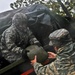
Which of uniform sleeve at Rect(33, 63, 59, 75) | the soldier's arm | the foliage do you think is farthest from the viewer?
the foliage

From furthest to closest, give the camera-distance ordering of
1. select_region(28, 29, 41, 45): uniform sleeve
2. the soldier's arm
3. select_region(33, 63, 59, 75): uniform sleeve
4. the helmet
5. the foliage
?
1. the foliage
2. select_region(28, 29, 41, 45): uniform sleeve
3. the soldier's arm
4. select_region(33, 63, 59, 75): uniform sleeve
5. the helmet

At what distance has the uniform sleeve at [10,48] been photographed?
5.92m

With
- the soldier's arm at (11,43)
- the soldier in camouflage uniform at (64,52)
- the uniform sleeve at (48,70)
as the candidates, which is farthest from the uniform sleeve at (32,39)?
the soldier in camouflage uniform at (64,52)

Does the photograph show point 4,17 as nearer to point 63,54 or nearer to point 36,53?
point 36,53

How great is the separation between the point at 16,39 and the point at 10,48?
283 mm

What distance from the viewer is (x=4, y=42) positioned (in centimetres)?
614

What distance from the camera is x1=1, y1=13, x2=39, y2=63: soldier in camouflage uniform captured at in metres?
5.97

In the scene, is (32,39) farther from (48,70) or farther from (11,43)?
(48,70)

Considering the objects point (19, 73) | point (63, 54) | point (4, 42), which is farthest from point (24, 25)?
point (63, 54)

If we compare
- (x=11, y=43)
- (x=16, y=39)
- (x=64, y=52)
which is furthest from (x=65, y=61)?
(x=16, y=39)

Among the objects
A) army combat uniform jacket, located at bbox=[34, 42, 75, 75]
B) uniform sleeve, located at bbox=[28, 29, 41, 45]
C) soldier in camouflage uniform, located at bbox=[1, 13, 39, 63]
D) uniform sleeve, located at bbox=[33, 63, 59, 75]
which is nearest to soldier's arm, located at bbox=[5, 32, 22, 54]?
soldier in camouflage uniform, located at bbox=[1, 13, 39, 63]

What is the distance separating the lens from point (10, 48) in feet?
19.5

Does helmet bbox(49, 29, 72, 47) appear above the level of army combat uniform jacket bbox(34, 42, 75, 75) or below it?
above

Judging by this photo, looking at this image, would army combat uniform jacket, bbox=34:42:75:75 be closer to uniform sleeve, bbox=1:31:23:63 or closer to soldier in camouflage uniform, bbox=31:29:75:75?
soldier in camouflage uniform, bbox=31:29:75:75
